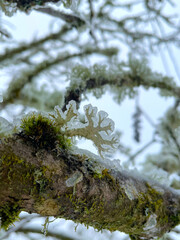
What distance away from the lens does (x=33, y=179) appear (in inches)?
20.1

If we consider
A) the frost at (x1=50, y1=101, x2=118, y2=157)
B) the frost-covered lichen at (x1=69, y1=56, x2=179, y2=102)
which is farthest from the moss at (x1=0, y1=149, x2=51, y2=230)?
the frost-covered lichen at (x1=69, y1=56, x2=179, y2=102)

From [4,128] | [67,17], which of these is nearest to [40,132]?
[4,128]

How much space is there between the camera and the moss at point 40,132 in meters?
0.53

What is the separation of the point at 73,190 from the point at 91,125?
0.56 ft

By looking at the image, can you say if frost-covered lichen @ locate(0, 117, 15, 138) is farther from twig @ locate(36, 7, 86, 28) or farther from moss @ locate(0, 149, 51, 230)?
twig @ locate(36, 7, 86, 28)

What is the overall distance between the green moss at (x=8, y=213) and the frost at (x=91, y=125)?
0.68 ft

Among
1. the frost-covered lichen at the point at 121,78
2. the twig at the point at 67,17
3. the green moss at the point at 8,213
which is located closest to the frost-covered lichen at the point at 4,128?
the green moss at the point at 8,213

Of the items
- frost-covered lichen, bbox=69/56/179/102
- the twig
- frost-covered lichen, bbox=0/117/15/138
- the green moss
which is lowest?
the green moss

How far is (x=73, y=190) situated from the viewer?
57 centimetres

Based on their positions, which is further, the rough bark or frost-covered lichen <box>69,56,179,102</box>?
frost-covered lichen <box>69,56,179,102</box>

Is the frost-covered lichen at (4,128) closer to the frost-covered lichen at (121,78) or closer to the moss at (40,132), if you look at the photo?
the moss at (40,132)

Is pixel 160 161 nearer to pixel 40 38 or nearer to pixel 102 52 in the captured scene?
pixel 102 52

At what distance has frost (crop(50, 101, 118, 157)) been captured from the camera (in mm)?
537

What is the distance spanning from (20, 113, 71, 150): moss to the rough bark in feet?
0.04
